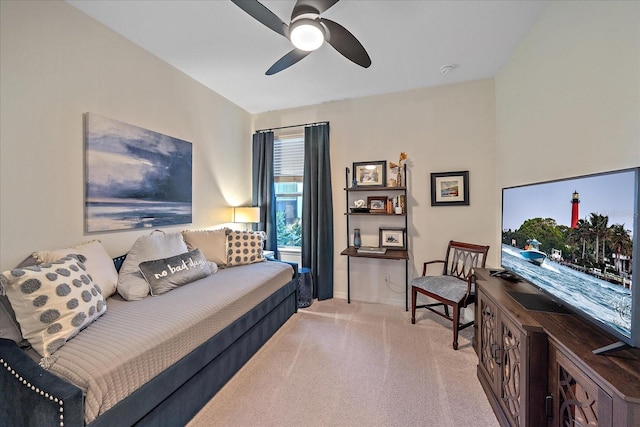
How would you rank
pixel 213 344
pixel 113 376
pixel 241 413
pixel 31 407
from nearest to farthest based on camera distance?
pixel 31 407 < pixel 113 376 < pixel 241 413 < pixel 213 344

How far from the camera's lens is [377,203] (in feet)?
10.4

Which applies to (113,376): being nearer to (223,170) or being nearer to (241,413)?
(241,413)

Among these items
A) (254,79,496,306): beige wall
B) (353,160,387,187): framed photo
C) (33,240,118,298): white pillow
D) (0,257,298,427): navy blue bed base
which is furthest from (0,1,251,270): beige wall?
(353,160,387,187): framed photo

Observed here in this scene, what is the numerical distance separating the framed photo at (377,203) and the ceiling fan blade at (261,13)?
2.08 metres

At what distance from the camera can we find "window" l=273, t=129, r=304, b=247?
12.1 feet

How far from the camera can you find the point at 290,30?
157cm

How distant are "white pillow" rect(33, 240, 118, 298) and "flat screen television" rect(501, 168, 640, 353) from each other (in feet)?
8.82

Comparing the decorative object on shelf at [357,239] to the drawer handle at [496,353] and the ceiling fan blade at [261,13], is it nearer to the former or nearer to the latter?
the drawer handle at [496,353]

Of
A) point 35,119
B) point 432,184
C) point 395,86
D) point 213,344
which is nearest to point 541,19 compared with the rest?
point 395,86

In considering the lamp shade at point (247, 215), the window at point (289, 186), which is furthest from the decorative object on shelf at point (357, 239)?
the lamp shade at point (247, 215)

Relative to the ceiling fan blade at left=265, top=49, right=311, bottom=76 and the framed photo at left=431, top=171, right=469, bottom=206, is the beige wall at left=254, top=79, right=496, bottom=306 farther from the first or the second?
the ceiling fan blade at left=265, top=49, right=311, bottom=76

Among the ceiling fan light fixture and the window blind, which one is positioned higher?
the ceiling fan light fixture

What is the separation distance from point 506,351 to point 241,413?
1.62m

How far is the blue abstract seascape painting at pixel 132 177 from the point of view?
1918mm
